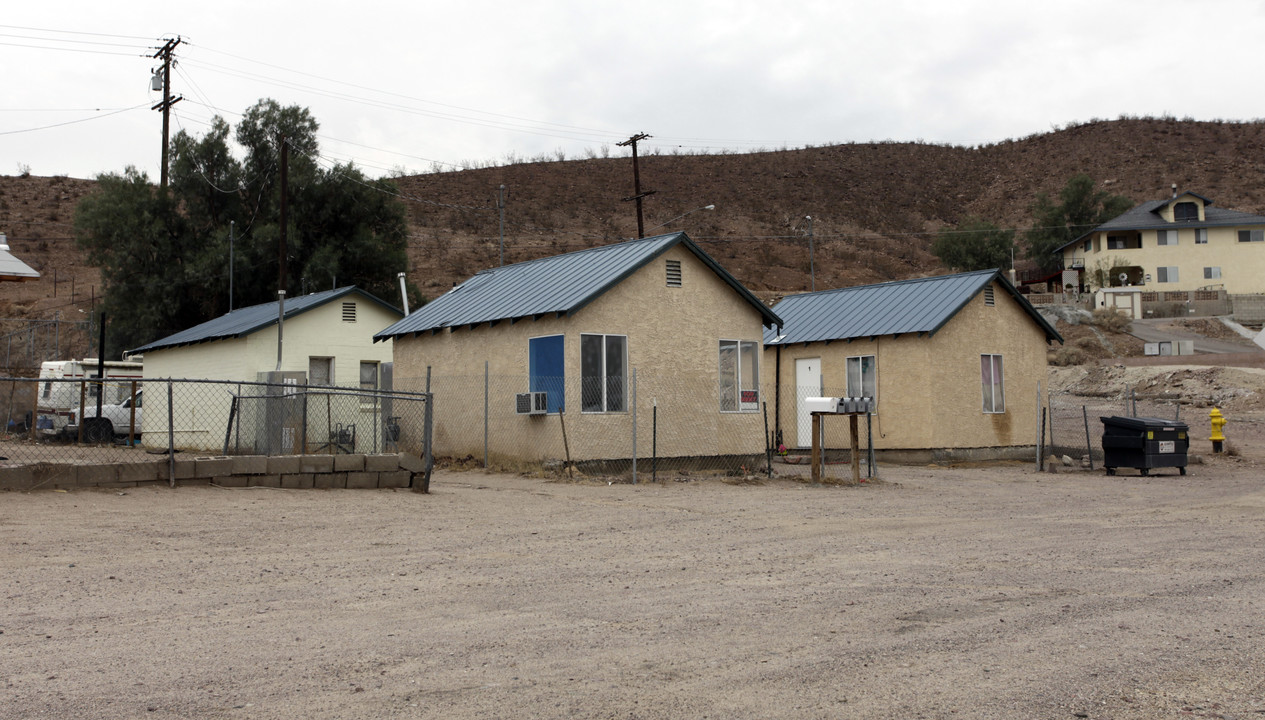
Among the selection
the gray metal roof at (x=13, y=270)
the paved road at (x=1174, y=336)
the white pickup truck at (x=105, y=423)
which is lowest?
the white pickup truck at (x=105, y=423)

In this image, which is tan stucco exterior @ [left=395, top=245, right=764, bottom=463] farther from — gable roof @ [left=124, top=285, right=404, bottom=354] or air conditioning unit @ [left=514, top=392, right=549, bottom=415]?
gable roof @ [left=124, top=285, right=404, bottom=354]

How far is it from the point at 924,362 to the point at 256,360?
1593 centimetres

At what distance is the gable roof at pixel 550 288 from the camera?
19109 millimetres

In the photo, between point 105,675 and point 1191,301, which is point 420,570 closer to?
point 105,675

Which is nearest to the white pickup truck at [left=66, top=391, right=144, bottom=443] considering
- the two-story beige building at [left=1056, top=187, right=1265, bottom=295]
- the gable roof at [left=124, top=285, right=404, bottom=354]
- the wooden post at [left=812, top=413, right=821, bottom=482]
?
the gable roof at [left=124, top=285, right=404, bottom=354]

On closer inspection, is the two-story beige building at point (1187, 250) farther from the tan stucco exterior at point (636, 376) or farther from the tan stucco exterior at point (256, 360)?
the tan stucco exterior at point (636, 376)

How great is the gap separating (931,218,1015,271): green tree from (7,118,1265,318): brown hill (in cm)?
491

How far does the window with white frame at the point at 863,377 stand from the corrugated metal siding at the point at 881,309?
65cm

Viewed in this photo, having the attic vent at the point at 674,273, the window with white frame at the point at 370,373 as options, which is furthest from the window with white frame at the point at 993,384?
the window with white frame at the point at 370,373

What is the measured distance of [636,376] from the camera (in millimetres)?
18688

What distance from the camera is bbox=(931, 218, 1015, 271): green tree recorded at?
70812mm

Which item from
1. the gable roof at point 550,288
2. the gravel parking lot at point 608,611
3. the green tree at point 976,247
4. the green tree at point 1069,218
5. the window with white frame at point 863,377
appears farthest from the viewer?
the green tree at point 1069,218

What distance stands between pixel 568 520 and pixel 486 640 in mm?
6157

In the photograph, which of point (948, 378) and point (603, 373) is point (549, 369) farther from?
point (948, 378)
